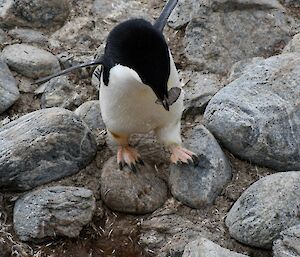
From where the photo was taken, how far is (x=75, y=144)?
249cm

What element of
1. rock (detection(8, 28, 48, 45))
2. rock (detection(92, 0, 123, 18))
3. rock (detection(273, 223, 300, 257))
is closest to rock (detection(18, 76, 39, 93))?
rock (detection(8, 28, 48, 45))

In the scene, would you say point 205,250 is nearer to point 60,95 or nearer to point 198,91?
point 198,91

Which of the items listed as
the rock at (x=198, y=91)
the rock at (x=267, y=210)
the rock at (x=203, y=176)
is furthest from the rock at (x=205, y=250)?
the rock at (x=198, y=91)

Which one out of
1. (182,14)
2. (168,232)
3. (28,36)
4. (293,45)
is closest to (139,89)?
(168,232)

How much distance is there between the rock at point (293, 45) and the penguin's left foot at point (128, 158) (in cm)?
72

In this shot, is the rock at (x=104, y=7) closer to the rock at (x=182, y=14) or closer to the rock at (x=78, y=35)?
the rock at (x=78, y=35)

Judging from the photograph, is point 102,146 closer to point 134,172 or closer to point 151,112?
point 134,172

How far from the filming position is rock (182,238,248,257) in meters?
2.00

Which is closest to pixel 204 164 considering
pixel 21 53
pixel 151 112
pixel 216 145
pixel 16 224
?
pixel 216 145

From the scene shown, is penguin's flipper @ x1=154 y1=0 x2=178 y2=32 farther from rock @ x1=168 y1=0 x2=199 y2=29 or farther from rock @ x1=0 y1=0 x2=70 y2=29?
rock @ x1=0 y1=0 x2=70 y2=29

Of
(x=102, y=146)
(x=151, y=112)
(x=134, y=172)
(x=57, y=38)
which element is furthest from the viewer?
(x=57, y=38)

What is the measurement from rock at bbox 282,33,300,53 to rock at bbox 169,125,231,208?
20.8 inches

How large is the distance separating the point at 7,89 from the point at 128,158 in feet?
2.00

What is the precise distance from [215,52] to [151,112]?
28.0 inches
